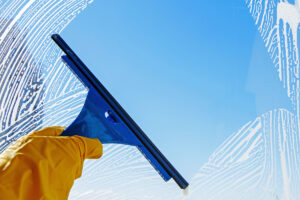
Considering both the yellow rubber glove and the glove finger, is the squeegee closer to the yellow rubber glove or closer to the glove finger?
the glove finger

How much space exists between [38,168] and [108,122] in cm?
67

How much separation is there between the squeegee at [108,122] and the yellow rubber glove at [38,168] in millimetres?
405

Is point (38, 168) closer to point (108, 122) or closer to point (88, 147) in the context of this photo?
point (88, 147)

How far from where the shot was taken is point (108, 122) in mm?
1151

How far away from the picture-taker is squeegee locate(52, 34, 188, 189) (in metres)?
1.08

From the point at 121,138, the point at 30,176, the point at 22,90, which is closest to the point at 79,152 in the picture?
the point at 30,176

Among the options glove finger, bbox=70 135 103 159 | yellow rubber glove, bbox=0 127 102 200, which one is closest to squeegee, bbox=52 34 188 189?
glove finger, bbox=70 135 103 159

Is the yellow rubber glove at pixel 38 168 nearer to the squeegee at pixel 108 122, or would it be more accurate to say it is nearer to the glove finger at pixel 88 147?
the glove finger at pixel 88 147

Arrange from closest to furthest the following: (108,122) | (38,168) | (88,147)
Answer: (38,168) → (88,147) → (108,122)

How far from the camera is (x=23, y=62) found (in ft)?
7.49

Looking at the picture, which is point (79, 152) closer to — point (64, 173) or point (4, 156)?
point (64, 173)

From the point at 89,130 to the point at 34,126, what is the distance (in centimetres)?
160

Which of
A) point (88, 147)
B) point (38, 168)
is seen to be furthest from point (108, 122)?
point (38, 168)

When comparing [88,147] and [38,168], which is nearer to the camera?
[38,168]
